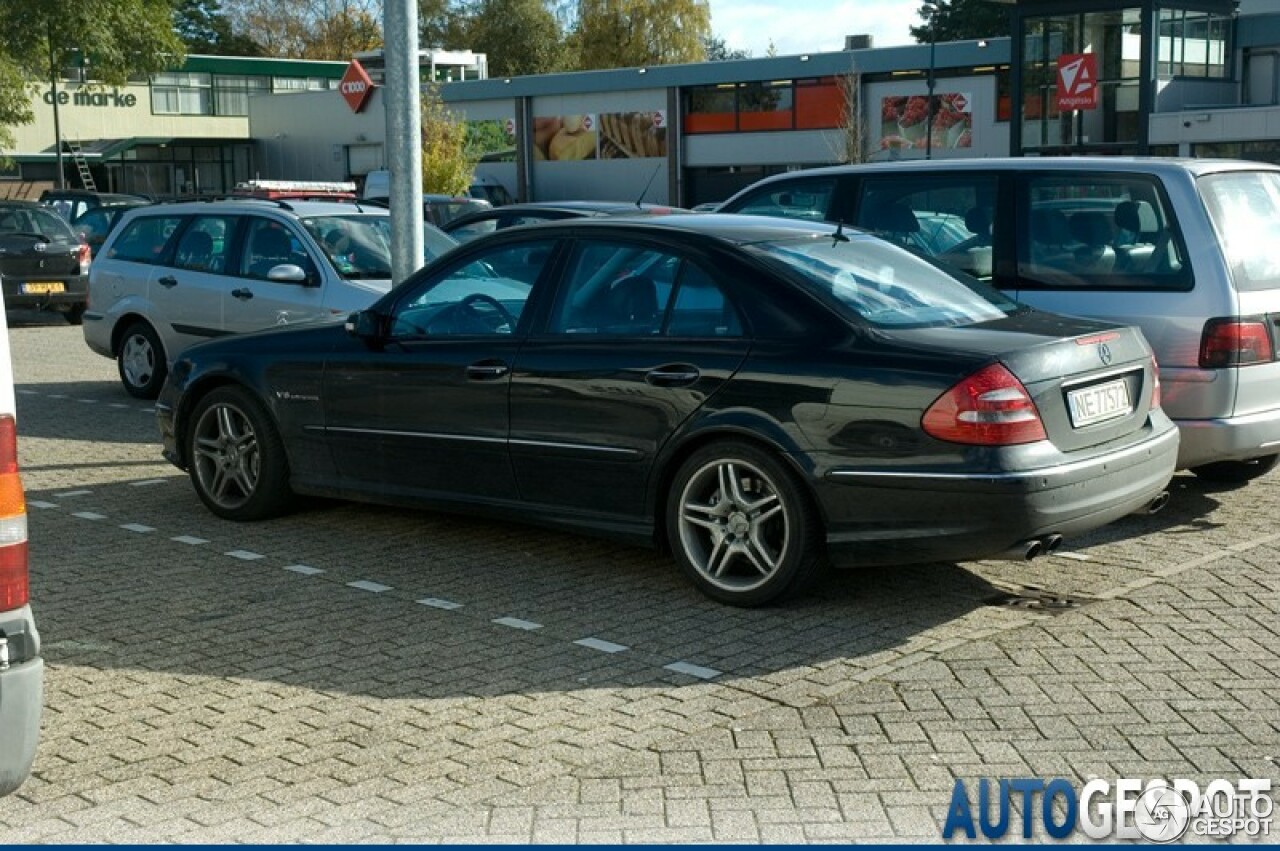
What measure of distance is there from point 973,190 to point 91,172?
57.4 m

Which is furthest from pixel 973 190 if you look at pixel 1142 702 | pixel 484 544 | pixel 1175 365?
pixel 1142 702

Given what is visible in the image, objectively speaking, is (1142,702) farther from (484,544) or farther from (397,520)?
(397,520)

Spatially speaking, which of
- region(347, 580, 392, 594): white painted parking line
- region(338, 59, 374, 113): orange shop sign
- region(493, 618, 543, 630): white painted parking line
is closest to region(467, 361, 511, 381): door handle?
region(347, 580, 392, 594): white painted parking line

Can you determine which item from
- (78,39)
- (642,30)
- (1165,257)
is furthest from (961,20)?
(1165,257)

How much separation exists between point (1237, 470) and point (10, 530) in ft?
22.6

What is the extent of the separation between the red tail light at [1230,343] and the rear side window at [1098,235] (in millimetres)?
282

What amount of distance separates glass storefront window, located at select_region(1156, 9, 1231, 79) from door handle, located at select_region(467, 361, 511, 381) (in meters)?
37.4

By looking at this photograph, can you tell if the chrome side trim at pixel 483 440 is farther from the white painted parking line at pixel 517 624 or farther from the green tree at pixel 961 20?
the green tree at pixel 961 20

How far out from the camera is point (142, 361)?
14.0 meters

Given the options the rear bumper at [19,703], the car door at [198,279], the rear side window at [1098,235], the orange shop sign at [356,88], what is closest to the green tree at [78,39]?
the orange shop sign at [356,88]

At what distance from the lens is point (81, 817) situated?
4.67 metres

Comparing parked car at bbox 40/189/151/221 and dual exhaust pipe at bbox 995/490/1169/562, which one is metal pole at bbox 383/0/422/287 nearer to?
dual exhaust pipe at bbox 995/490/1169/562

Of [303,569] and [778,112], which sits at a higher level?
[778,112]

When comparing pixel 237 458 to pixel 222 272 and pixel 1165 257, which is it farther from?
pixel 222 272
